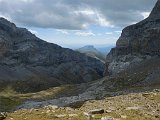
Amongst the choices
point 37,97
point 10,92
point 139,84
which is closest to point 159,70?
point 139,84

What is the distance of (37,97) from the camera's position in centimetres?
14662

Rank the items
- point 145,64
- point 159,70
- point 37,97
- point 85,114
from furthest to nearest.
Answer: point 145,64 < point 37,97 < point 159,70 < point 85,114

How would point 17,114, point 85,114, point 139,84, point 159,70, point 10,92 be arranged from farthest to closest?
point 10,92, point 159,70, point 139,84, point 17,114, point 85,114

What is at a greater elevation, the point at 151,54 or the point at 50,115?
the point at 151,54

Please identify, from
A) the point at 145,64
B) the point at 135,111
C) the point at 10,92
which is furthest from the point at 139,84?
the point at 135,111

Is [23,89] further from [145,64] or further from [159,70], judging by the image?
[159,70]

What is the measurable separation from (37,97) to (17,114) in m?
118

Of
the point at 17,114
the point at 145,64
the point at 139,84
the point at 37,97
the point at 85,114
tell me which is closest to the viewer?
the point at 85,114

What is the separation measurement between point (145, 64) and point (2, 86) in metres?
78.1

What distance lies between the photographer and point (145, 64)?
17025 centimetres

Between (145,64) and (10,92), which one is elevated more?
(145,64)

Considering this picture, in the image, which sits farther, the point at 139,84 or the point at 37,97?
the point at 37,97

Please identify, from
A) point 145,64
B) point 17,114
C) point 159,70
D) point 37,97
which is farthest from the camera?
point 145,64

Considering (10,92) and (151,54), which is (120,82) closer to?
(151,54)
